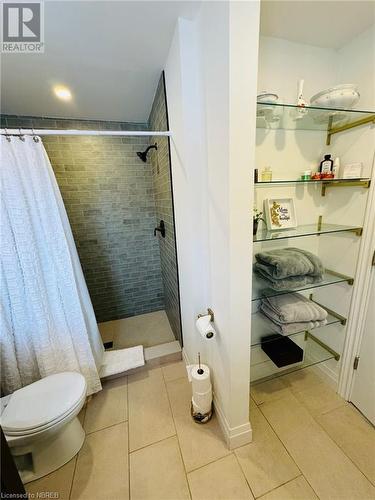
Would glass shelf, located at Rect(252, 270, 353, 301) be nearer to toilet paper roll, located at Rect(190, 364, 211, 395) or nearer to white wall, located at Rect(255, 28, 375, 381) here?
white wall, located at Rect(255, 28, 375, 381)

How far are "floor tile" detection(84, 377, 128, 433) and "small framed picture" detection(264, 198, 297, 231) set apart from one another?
1715 mm

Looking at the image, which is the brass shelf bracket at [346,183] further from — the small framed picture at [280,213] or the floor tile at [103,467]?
the floor tile at [103,467]

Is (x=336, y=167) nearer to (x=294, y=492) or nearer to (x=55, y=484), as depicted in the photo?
(x=294, y=492)

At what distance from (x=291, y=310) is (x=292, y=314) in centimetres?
3

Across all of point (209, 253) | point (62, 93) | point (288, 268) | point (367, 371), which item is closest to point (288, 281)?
point (288, 268)

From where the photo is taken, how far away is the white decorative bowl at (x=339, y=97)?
42.4 inches

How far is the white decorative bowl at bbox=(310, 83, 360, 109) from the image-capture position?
42.4 inches

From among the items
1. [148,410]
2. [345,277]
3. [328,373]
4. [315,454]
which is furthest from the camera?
[328,373]

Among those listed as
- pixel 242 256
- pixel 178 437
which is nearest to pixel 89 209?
pixel 242 256

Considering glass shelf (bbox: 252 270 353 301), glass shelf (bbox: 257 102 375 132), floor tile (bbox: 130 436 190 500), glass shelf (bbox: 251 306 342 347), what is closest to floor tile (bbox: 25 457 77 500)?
floor tile (bbox: 130 436 190 500)

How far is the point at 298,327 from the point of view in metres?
1.37

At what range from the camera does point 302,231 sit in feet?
4.58

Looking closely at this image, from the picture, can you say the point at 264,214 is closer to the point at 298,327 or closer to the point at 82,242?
the point at 298,327

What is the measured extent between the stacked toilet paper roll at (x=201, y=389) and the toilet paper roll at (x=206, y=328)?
1.09 feet
